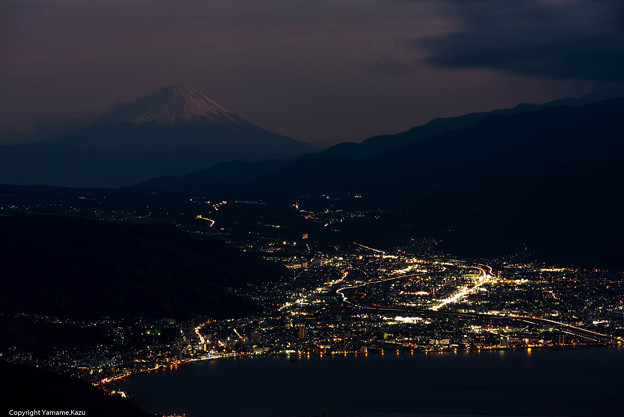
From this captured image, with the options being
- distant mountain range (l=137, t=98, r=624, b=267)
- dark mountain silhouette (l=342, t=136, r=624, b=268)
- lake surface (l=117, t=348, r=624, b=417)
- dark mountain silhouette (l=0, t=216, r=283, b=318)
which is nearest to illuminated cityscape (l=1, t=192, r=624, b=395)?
lake surface (l=117, t=348, r=624, b=417)

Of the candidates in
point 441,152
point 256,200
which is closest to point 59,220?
point 256,200

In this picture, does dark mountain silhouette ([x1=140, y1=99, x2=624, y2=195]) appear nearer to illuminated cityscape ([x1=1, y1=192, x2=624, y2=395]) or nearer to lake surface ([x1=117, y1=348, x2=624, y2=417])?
illuminated cityscape ([x1=1, y1=192, x2=624, y2=395])

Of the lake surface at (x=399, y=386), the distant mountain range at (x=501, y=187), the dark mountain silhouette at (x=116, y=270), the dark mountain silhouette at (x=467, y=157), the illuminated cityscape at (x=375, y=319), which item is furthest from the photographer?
the dark mountain silhouette at (x=467, y=157)

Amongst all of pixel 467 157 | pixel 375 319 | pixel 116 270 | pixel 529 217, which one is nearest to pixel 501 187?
pixel 529 217

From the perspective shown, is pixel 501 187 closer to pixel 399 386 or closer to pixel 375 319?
pixel 375 319

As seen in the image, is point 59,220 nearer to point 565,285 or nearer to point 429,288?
point 429,288

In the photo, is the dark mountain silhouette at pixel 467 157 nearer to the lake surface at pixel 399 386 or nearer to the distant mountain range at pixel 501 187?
the distant mountain range at pixel 501 187

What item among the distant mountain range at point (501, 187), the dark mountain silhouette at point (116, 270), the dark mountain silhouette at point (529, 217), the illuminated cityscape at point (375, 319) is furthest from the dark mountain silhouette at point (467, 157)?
the dark mountain silhouette at point (116, 270)
